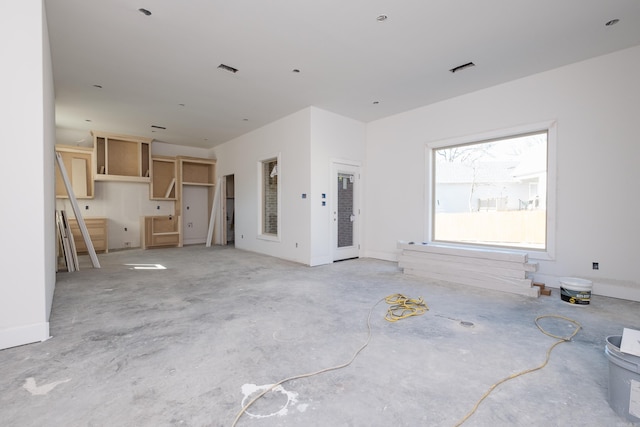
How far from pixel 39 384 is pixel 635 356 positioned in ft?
11.5

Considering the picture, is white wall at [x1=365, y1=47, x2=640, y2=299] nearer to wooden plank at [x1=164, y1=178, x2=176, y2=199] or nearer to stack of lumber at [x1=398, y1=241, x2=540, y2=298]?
Answer: stack of lumber at [x1=398, y1=241, x2=540, y2=298]

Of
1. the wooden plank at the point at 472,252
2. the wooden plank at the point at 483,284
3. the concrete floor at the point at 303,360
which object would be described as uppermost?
the wooden plank at the point at 472,252

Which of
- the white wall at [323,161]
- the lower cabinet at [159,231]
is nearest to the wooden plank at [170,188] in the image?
the lower cabinet at [159,231]

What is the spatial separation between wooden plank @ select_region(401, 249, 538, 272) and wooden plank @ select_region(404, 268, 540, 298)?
0.76 ft

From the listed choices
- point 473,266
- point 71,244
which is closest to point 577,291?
point 473,266

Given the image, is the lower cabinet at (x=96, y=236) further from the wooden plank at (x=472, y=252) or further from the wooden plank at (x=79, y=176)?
the wooden plank at (x=472, y=252)

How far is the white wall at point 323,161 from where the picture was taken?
581 cm

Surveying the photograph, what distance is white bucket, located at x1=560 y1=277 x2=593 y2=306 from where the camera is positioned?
3.41m

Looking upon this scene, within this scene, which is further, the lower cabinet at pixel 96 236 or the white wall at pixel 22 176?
the lower cabinet at pixel 96 236

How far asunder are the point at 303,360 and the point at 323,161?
14.5 ft

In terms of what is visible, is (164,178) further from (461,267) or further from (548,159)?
(548,159)

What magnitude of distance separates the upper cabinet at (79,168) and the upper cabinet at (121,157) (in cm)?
21

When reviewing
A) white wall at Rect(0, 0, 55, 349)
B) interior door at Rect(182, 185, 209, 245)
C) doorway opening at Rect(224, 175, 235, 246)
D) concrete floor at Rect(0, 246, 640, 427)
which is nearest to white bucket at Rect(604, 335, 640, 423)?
concrete floor at Rect(0, 246, 640, 427)

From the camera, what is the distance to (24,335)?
2.40 m
